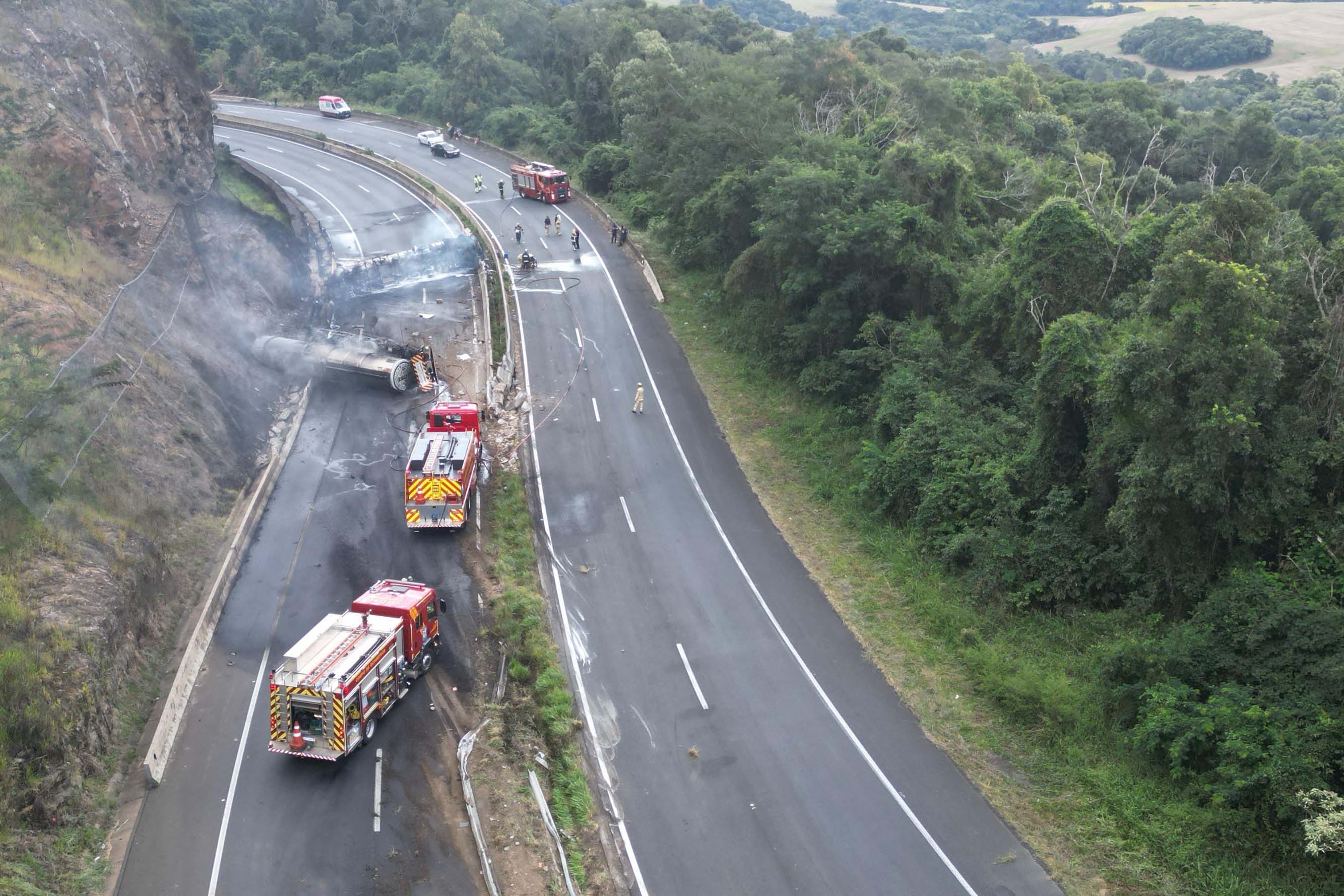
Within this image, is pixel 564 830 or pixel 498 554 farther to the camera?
pixel 498 554

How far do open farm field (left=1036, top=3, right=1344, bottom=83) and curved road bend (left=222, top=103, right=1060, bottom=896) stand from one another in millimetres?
95372

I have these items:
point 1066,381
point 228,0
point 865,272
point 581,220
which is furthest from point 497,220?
point 228,0

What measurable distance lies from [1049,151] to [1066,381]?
33.3 m

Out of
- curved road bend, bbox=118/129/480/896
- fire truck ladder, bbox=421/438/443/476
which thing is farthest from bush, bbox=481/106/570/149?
fire truck ladder, bbox=421/438/443/476

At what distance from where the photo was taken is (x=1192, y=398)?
19891 mm

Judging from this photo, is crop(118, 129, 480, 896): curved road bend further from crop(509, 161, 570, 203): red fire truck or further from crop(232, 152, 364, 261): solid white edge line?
crop(509, 161, 570, 203): red fire truck

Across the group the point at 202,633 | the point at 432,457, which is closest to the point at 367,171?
the point at 432,457

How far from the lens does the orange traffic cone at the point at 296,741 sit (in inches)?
753

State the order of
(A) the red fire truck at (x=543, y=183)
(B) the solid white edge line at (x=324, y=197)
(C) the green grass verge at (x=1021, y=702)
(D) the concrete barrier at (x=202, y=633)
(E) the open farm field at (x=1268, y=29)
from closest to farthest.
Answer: (C) the green grass verge at (x=1021, y=702)
(D) the concrete barrier at (x=202, y=633)
(B) the solid white edge line at (x=324, y=197)
(A) the red fire truck at (x=543, y=183)
(E) the open farm field at (x=1268, y=29)

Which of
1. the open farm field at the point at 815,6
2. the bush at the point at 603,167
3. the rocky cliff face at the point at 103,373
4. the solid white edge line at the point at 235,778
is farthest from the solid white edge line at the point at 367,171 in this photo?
the open farm field at the point at 815,6

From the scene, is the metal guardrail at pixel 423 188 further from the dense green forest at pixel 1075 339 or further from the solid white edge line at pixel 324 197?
the dense green forest at pixel 1075 339

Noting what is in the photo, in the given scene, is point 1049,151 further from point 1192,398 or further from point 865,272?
point 1192,398

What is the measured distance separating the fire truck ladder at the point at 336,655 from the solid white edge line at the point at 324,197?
115ft

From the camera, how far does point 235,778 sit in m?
19.5
